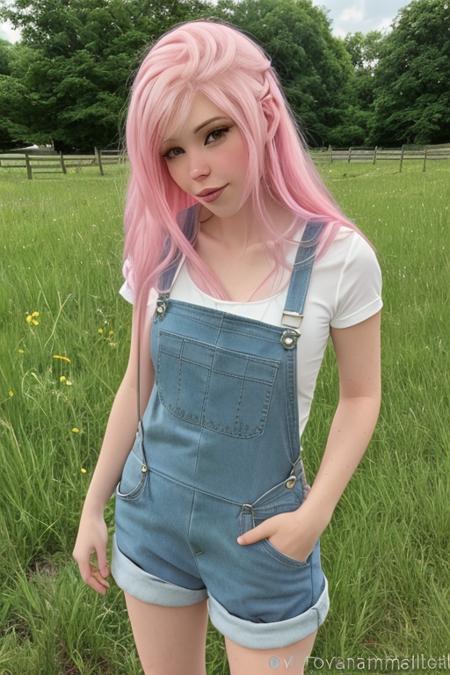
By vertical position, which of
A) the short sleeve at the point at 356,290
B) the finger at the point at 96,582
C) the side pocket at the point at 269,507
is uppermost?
the short sleeve at the point at 356,290

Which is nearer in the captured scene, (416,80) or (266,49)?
(266,49)

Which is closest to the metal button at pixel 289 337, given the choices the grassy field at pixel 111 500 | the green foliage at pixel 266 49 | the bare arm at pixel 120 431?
the bare arm at pixel 120 431

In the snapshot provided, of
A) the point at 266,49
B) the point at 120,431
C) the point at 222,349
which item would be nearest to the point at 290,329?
the point at 222,349

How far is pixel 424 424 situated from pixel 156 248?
5.48 feet

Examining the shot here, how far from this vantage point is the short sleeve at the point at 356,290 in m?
1.00

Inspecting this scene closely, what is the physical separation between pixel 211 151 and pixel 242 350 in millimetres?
366

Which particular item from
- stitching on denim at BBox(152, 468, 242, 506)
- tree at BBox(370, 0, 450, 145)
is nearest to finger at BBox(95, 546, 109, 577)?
stitching on denim at BBox(152, 468, 242, 506)

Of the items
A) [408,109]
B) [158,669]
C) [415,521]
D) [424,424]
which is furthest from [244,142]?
[408,109]

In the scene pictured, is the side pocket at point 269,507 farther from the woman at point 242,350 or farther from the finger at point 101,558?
the finger at point 101,558

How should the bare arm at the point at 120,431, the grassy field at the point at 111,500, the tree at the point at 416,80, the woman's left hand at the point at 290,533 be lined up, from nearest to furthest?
the woman's left hand at the point at 290,533 < the bare arm at the point at 120,431 < the grassy field at the point at 111,500 < the tree at the point at 416,80

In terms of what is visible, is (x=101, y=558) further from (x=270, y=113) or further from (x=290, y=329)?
(x=270, y=113)

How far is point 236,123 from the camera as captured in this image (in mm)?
1012

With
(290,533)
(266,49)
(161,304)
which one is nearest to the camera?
(290,533)

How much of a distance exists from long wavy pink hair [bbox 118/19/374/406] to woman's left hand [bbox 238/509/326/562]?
1.37ft
